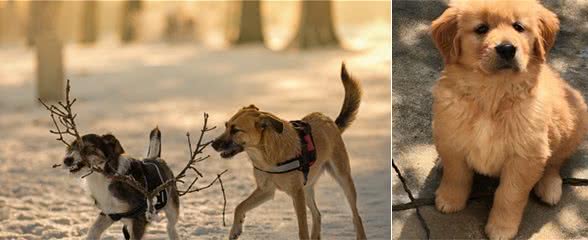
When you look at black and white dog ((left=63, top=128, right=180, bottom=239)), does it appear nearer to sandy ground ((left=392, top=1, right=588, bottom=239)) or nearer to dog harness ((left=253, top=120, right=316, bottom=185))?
dog harness ((left=253, top=120, right=316, bottom=185))

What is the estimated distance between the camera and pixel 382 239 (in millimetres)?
3834

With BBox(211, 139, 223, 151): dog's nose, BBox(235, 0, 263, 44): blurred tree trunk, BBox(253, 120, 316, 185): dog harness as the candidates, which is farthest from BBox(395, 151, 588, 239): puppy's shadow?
BBox(235, 0, 263, 44): blurred tree trunk

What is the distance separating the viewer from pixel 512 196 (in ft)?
10.8

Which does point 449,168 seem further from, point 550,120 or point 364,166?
point 364,166

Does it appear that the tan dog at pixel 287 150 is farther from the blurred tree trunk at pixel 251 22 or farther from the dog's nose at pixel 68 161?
the blurred tree trunk at pixel 251 22

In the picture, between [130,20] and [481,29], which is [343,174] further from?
[130,20]

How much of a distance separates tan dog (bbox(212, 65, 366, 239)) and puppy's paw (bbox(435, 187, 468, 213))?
347 mm

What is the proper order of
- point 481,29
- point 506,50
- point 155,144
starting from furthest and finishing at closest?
point 155,144 < point 481,29 < point 506,50

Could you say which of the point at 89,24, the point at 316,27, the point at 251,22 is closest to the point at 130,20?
the point at 89,24

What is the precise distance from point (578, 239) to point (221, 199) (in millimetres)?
2008

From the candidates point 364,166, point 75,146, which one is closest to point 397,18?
point 75,146

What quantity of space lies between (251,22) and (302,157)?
1329 cm

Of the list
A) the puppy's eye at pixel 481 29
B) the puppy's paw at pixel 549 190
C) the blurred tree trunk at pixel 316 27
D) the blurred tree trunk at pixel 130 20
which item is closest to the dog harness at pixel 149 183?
the puppy's eye at pixel 481 29

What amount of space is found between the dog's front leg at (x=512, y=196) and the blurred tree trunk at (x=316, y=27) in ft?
38.8
